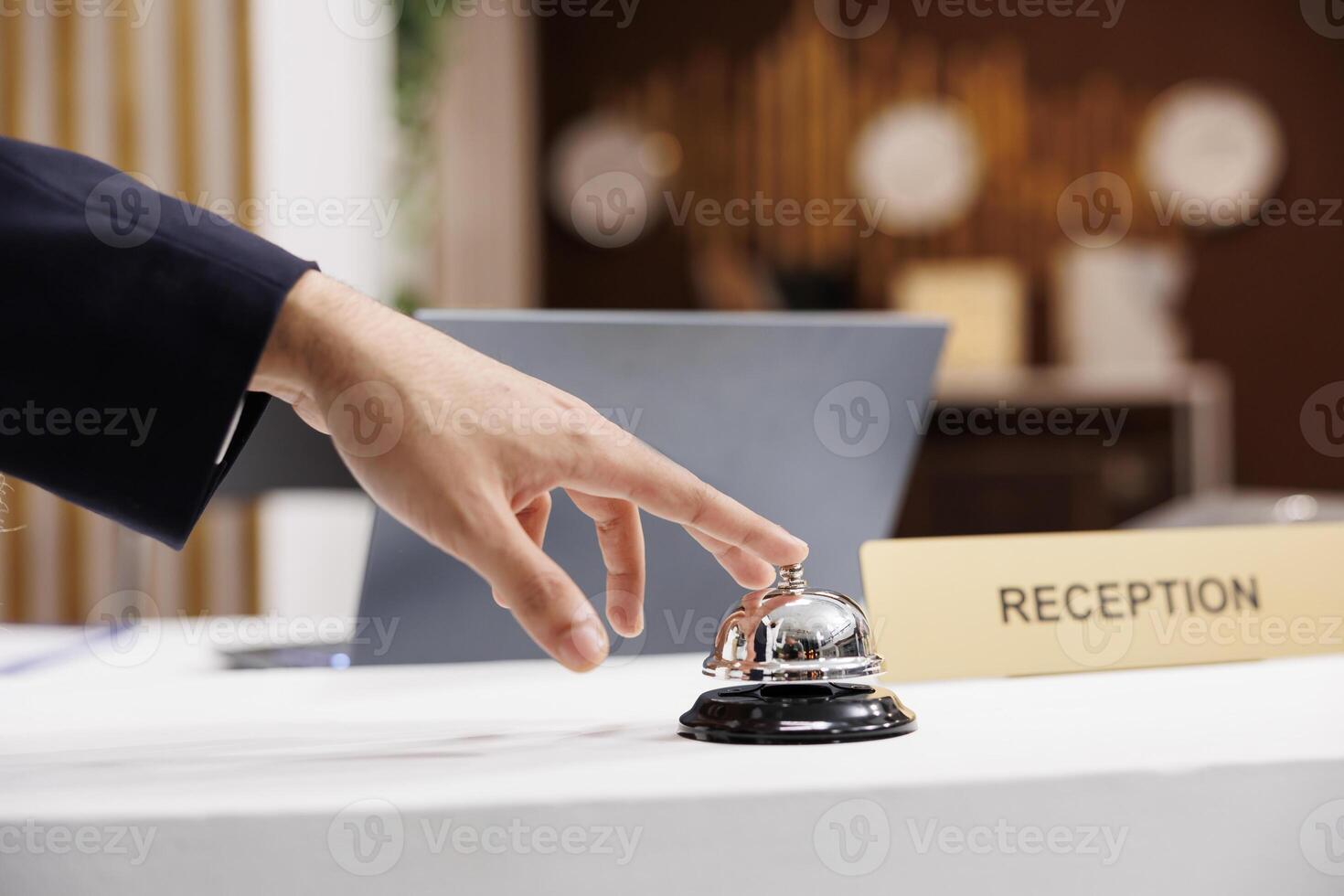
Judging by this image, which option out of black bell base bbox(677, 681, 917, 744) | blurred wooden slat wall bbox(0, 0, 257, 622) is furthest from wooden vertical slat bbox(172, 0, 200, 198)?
black bell base bbox(677, 681, 917, 744)

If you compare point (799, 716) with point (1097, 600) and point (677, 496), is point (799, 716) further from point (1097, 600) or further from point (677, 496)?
point (1097, 600)

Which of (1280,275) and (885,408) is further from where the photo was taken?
(1280,275)

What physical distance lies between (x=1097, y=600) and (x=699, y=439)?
306 mm

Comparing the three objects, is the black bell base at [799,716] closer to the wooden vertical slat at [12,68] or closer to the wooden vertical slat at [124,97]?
the wooden vertical slat at [124,97]

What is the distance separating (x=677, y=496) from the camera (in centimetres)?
70

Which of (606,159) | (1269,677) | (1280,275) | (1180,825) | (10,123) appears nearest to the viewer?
(1180,825)

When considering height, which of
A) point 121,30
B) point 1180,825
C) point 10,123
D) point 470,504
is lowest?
point 1180,825

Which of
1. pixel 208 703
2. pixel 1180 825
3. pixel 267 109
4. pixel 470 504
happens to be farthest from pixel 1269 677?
pixel 267 109

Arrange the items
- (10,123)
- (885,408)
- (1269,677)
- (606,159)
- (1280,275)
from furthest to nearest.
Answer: (606,159) < (1280,275) < (10,123) < (885,408) < (1269,677)

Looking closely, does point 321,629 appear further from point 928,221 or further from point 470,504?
point 928,221

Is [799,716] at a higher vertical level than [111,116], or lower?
lower

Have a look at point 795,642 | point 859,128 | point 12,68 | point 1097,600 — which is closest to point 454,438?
point 795,642

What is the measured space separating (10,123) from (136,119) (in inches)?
9.9

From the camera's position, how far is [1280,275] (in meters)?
5.23
